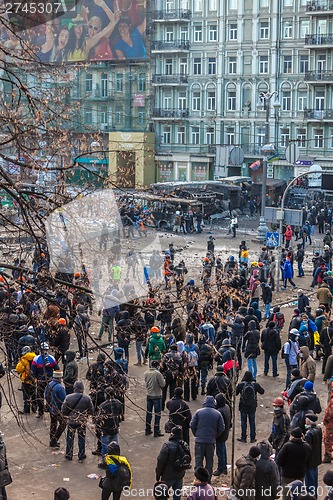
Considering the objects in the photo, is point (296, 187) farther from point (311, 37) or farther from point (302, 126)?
point (311, 37)

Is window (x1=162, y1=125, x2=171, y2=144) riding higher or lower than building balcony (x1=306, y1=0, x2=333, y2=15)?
lower

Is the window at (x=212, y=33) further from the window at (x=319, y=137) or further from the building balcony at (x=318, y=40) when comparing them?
the window at (x=319, y=137)

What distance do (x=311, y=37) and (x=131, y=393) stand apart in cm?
4398

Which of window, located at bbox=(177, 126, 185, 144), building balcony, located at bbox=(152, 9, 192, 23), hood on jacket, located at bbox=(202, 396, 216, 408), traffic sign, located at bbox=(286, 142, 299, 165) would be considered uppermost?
building balcony, located at bbox=(152, 9, 192, 23)

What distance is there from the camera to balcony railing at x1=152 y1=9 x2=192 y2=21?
63.3 m

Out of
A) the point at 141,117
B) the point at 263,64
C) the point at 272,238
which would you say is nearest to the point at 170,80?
the point at 141,117

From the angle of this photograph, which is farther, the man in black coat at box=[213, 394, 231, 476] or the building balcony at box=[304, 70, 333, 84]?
the building balcony at box=[304, 70, 333, 84]

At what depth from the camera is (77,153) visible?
35.4ft

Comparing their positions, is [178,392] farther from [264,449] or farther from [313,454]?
[264,449]

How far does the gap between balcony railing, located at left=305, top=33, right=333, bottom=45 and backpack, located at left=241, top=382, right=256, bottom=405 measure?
45.5 metres

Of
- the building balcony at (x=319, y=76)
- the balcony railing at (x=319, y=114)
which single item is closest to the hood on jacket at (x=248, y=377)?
the balcony railing at (x=319, y=114)

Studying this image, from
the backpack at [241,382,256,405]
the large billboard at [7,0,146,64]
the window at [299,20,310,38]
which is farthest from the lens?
the large billboard at [7,0,146,64]

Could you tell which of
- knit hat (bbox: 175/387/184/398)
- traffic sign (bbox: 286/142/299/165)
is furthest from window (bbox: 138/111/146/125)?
knit hat (bbox: 175/387/184/398)

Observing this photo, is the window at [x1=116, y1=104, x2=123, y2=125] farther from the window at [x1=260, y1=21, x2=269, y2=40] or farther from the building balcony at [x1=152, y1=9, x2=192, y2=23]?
the window at [x1=260, y1=21, x2=269, y2=40]
